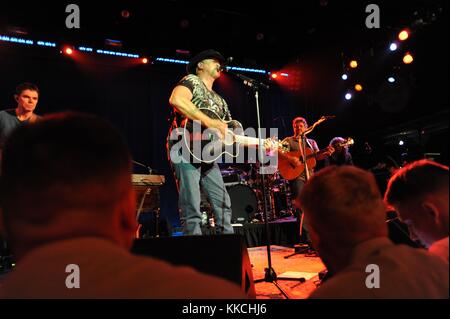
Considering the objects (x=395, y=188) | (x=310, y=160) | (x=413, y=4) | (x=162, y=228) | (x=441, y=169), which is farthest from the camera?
(x=162, y=228)

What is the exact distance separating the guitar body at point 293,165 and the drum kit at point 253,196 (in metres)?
1.56

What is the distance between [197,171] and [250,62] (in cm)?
594

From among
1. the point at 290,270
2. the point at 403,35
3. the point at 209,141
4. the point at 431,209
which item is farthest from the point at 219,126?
the point at 403,35

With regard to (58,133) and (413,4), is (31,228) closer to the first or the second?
(58,133)

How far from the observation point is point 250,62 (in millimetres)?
8898

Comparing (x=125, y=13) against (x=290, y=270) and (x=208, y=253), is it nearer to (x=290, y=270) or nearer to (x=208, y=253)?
(x=290, y=270)

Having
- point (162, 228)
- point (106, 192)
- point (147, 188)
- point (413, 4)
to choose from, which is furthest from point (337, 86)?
point (106, 192)

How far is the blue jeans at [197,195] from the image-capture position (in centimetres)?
350

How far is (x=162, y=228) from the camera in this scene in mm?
8727

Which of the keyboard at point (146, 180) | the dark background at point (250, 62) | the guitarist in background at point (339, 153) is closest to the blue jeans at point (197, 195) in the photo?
the keyboard at point (146, 180)

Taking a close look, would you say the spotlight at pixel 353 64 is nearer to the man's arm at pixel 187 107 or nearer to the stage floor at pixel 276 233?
the stage floor at pixel 276 233

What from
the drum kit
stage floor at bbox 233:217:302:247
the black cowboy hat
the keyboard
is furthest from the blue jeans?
the drum kit

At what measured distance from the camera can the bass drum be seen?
8.23 m

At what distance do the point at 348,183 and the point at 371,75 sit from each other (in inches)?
335
